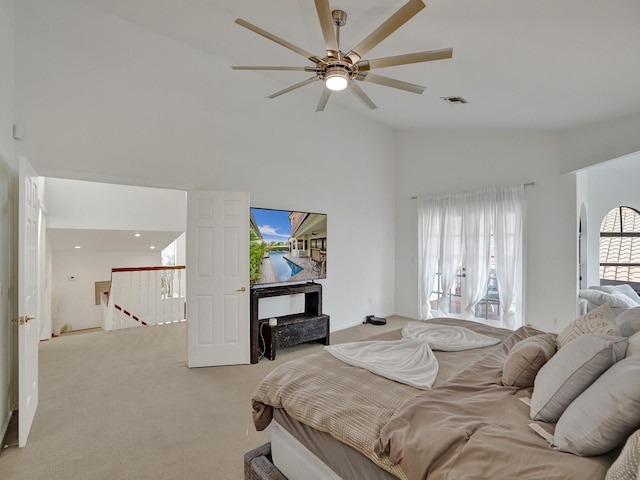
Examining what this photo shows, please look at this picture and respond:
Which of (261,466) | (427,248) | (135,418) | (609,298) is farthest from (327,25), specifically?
(609,298)

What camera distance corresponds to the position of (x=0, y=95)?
2.46 m

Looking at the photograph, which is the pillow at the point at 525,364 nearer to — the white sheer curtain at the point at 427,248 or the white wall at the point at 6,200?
the white wall at the point at 6,200

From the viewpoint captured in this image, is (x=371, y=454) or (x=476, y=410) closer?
(x=371, y=454)

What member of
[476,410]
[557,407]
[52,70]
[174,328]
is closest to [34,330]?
[52,70]

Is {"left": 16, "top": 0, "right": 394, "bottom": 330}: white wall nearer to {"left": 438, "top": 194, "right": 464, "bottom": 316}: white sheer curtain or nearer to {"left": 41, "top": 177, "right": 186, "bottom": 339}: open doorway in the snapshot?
{"left": 438, "top": 194, "right": 464, "bottom": 316}: white sheer curtain

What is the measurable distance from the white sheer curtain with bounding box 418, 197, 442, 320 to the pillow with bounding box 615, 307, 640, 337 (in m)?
3.72

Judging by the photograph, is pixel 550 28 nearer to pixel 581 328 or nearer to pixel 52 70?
pixel 581 328

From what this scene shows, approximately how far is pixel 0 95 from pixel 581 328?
412 centimetres

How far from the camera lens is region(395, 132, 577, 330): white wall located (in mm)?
4551

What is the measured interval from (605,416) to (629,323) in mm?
1200

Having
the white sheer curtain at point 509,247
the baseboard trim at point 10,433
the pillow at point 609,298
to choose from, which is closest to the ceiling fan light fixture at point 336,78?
the baseboard trim at point 10,433

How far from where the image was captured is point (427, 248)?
5.81 meters

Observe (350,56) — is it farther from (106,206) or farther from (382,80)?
(106,206)

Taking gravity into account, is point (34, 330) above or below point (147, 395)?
above
